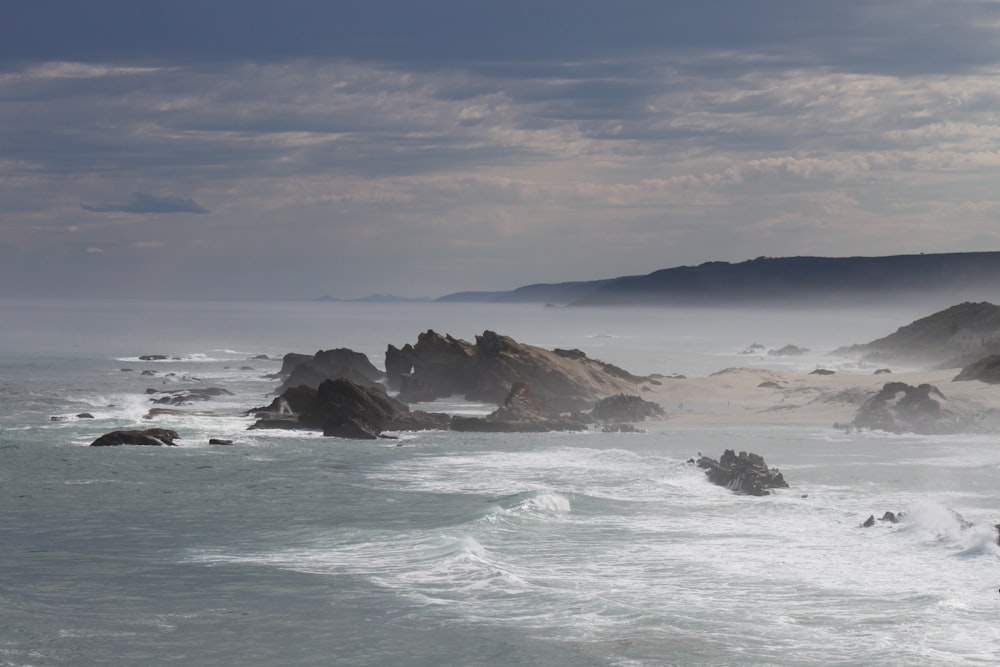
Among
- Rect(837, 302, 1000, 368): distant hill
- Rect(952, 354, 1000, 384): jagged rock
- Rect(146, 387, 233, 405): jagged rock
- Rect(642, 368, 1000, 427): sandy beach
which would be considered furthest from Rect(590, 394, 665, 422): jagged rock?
Rect(837, 302, 1000, 368): distant hill

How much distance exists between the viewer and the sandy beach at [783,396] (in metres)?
57.4

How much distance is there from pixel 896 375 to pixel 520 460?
3816 centimetres

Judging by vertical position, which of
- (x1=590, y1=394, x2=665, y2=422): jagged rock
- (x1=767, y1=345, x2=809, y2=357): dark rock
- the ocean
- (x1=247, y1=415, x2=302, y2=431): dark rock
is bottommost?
the ocean

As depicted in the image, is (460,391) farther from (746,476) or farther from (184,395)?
(746,476)

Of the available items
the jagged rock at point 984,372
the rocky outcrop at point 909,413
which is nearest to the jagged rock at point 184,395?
the rocky outcrop at point 909,413

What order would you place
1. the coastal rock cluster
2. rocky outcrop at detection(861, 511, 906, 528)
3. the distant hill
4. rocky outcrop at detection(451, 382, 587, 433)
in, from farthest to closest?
1. the distant hill
2. rocky outcrop at detection(451, 382, 587, 433)
3. the coastal rock cluster
4. rocky outcrop at detection(861, 511, 906, 528)

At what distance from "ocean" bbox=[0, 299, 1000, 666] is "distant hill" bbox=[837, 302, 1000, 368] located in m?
45.3

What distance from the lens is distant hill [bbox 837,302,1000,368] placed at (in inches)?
3575

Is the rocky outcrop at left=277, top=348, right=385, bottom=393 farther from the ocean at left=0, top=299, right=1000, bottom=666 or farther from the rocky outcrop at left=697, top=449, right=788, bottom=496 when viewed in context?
the rocky outcrop at left=697, top=449, right=788, bottom=496

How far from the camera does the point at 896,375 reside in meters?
73.6

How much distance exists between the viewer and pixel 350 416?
5197 cm

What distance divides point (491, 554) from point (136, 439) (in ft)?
83.2

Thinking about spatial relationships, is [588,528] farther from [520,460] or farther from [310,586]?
[520,460]

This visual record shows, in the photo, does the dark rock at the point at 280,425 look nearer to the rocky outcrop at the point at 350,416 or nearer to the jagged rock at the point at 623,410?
the rocky outcrop at the point at 350,416
